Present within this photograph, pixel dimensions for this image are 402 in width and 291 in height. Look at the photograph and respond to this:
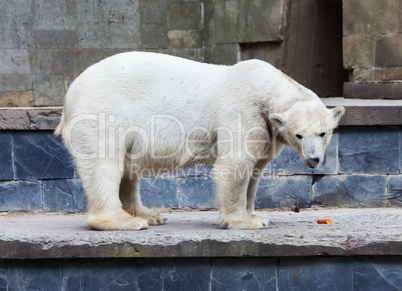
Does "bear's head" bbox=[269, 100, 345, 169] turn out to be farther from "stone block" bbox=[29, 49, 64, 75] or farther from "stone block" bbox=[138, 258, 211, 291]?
"stone block" bbox=[29, 49, 64, 75]

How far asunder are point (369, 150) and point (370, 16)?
2.89 meters

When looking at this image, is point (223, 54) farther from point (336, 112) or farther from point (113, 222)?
point (113, 222)

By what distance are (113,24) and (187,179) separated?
16.2ft

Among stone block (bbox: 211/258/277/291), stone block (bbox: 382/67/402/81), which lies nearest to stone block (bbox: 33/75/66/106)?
stone block (bbox: 382/67/402/81)

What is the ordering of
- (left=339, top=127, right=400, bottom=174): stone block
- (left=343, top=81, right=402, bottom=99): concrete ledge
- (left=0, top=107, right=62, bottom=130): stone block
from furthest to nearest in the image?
(left=343, top=81, right=402, bottom=99): concrete ledge → (left=0, top=107, right=62, bottom=130): stone block → (left=339, top=127, right=400, bottom=174): stone block

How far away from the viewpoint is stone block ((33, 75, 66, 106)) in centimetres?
1205

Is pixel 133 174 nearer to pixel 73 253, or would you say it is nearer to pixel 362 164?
pixel 73 253

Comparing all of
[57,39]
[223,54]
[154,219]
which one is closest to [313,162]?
[154,219]

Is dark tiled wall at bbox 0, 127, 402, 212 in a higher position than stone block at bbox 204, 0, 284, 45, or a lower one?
lower

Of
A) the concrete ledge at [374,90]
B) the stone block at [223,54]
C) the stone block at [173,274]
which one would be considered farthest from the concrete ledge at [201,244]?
the stone block at [223,54]

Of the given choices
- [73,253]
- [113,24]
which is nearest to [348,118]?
[73,253]

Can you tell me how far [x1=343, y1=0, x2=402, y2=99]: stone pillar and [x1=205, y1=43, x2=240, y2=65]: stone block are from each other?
2.09 metres

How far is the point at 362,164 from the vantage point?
25.7 feet

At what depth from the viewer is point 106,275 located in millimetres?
4988
